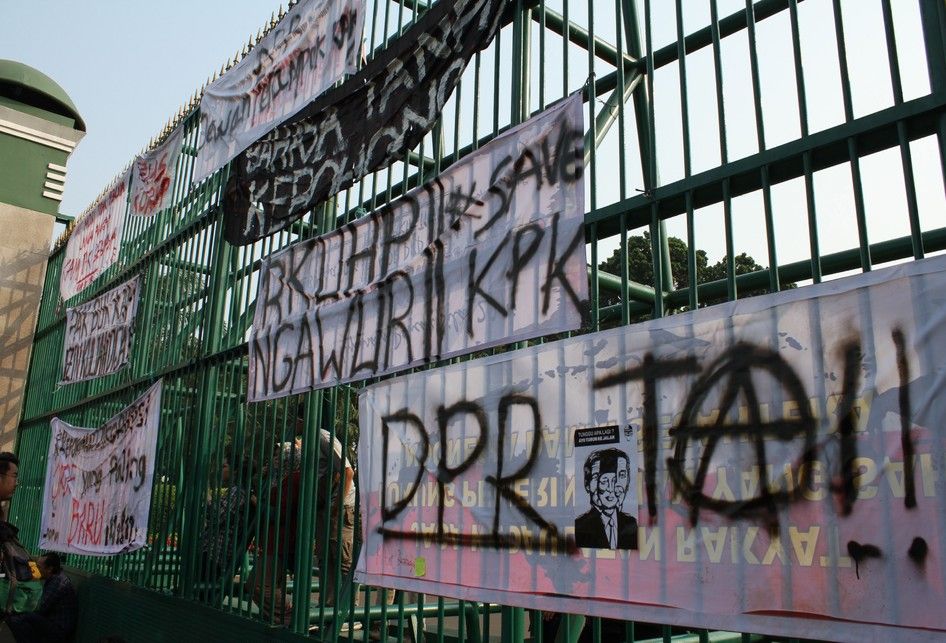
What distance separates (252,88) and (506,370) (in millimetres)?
3764

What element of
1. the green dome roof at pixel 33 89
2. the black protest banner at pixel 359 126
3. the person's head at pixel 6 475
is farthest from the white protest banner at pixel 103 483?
the green dome roof at pixel 33 89

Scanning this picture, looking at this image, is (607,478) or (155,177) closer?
(607,478)

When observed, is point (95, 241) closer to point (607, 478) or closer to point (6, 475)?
point (6, 475)

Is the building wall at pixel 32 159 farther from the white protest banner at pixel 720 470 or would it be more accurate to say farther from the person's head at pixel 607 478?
the person's head at pixel 607 478

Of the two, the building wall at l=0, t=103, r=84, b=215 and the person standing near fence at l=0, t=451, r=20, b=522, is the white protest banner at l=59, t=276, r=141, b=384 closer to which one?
the person standing near fence at l=0, t=451, r=20, b=522

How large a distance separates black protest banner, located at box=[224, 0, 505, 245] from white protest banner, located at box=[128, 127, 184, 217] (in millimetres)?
1700

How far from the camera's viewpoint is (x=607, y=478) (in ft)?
8.51

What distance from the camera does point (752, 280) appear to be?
16.1ft

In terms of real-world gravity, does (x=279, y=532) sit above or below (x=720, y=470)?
below

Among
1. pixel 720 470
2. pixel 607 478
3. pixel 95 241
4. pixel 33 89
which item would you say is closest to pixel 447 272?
pixel 607 478

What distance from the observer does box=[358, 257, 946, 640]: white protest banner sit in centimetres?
195

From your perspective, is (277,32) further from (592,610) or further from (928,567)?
(928,567)

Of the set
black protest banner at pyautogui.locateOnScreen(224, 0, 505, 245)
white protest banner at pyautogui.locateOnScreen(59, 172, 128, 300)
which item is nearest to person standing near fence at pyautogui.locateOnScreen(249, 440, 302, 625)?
black protest banner at pyautogui.locateOnScreen(224, 0, 505, 245)

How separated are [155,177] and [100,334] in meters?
1.68
